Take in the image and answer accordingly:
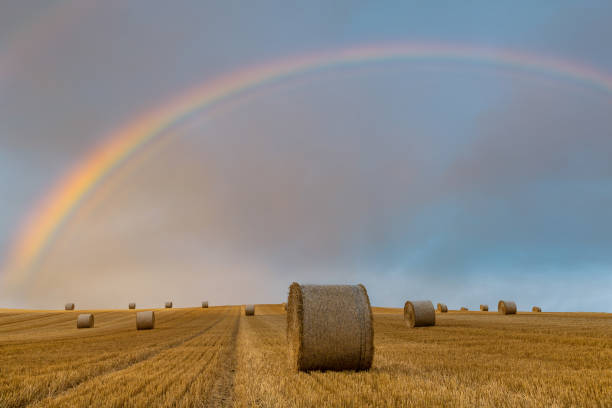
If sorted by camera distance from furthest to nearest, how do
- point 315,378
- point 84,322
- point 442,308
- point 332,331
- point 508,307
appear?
point 442,308, point 508,307, point 84,322, point 332,331, point 315,378

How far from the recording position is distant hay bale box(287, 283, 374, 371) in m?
7.92

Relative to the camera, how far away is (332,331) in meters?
8.21

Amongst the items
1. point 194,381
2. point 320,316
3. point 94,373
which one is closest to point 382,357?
point 320,316

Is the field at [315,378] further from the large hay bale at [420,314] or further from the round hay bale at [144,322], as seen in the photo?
the round hay bale at [144,322]

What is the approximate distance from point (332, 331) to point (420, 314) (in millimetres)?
12635

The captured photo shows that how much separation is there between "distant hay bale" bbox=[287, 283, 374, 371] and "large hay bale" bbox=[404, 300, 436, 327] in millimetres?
11845

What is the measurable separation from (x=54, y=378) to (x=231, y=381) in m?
3.05

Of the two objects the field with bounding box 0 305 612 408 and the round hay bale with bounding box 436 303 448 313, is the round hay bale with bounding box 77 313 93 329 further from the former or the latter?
the round hay bale with bounding box 436 303 448 313

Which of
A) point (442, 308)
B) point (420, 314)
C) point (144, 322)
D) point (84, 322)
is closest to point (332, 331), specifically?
point (420, 314)

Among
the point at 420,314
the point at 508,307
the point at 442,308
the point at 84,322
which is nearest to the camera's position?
the point at 420,314

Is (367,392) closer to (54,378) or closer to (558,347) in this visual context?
(54,378)

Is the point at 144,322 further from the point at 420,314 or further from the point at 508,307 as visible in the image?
the point at 508,307

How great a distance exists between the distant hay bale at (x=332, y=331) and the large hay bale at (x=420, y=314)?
11.8 metres

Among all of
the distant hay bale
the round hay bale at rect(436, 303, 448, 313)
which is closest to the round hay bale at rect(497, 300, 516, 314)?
the round hay bale at rect(436, 303, 448, 313)
